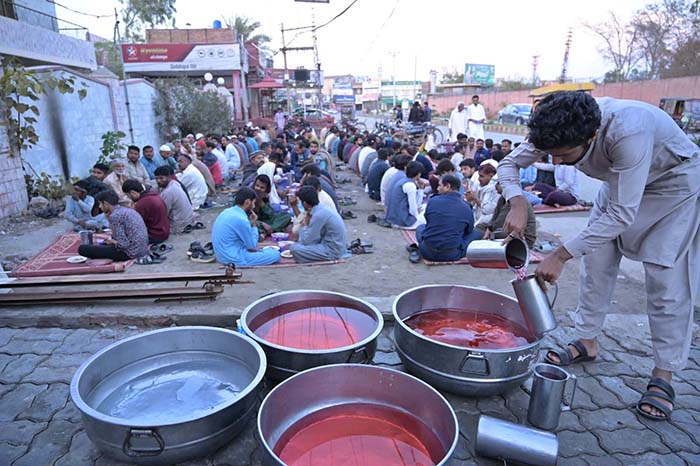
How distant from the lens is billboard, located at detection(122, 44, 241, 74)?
2230 centimetres

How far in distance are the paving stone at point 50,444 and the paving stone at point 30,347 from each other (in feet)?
3.07

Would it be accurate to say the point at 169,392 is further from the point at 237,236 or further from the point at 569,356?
the point at 237,236

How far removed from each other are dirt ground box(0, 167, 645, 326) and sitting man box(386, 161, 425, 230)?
314 mm

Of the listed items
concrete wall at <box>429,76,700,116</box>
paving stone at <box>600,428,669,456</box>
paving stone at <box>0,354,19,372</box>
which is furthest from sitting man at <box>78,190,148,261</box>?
concrete wall at <box>429,76,700,116</box>

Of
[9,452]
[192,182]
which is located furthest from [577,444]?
[192,182]

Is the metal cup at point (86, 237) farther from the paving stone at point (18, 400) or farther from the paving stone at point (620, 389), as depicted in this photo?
the paving stone at point (620, 389)

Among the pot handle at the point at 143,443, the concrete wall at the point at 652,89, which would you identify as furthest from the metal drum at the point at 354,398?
the concrete wall at the point at 652,89

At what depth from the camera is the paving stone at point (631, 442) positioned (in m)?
2.22

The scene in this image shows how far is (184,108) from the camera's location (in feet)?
53.7

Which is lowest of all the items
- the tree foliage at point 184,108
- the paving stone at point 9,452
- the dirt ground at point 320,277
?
the dirt ground at point 320,277

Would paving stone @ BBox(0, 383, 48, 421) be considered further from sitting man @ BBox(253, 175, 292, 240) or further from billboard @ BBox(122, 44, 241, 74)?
billboard @ BBox(122, 44, 241, 74)

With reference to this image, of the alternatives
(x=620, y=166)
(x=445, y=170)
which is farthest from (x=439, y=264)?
(x=620, y=166)

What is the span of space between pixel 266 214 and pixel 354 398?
5109 mm

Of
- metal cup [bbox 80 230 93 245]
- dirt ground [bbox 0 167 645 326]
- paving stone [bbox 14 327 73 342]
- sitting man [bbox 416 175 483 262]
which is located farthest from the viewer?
metal cup [bbox 80 230 93 245]
